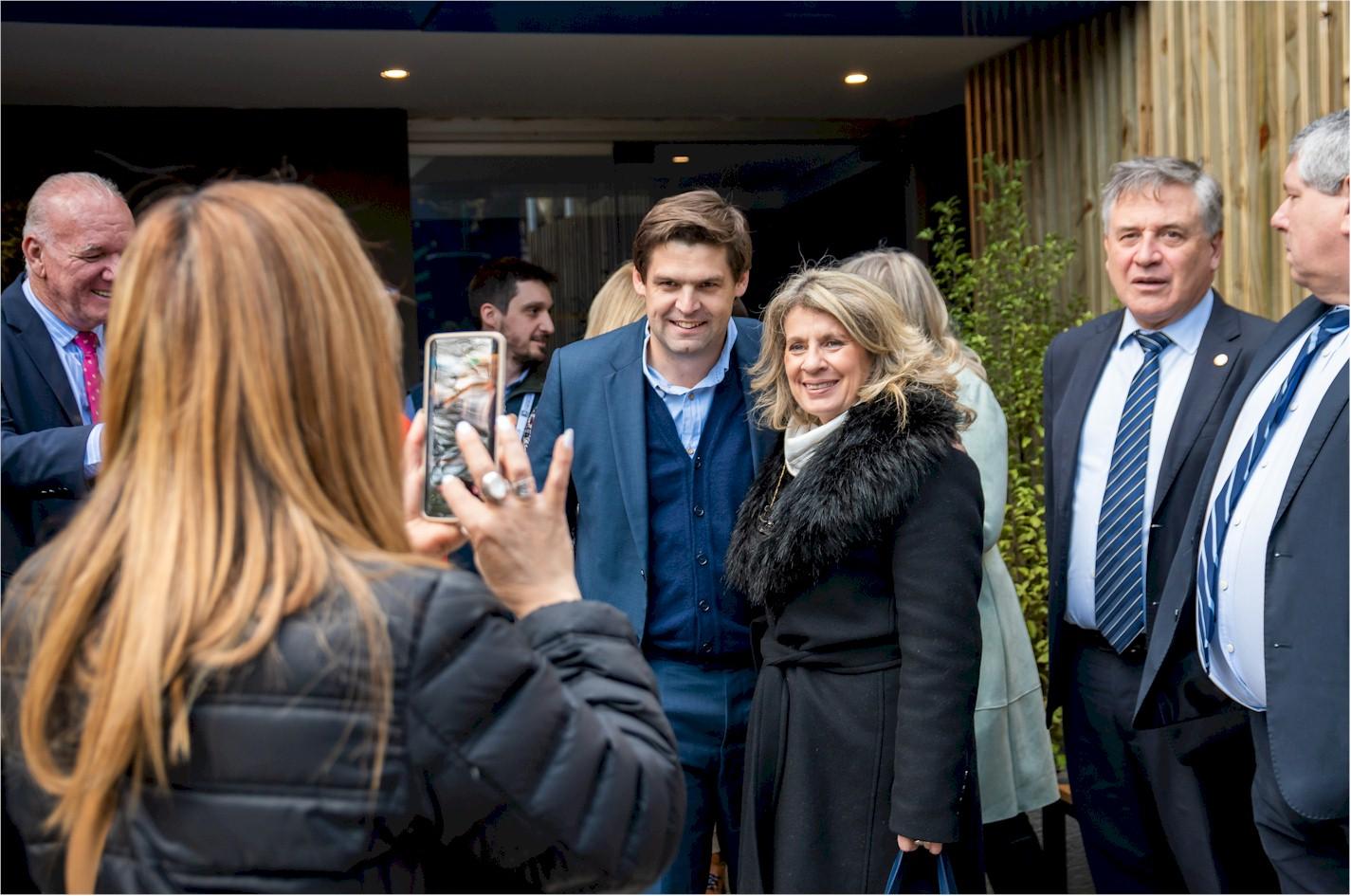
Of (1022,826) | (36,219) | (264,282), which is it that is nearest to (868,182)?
(1022,826)

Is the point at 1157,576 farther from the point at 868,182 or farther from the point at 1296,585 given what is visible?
the point at 868,182

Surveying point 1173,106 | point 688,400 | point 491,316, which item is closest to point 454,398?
point 688,400

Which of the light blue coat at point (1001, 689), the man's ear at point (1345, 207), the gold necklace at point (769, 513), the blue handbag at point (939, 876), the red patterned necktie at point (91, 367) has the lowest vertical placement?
the blue handbag at point (939, 876)

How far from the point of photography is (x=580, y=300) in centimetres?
890

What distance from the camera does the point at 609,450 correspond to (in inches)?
131

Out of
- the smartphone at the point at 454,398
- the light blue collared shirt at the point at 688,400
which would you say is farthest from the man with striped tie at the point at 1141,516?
the smartphone at the point at 454,398

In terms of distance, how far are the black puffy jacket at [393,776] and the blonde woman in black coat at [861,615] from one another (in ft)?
4.90

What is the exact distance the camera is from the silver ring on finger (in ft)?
5.18

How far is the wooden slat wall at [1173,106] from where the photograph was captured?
5.46 metres

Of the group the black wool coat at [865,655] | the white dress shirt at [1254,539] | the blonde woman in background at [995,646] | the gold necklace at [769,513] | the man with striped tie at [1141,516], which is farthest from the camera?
the blonde woman in background at [995,646]

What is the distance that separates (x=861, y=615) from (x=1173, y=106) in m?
4.30

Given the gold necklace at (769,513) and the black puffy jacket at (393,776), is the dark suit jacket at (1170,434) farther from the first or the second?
the black puffy jacket at (393,776)

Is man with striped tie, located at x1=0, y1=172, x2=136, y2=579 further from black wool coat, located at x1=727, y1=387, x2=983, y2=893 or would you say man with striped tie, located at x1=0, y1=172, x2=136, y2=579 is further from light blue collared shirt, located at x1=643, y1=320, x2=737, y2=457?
black wool coat, located at x1=727, y1=387, x2=983, y2=893

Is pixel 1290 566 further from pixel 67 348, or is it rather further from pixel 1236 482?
pixel 67 348
